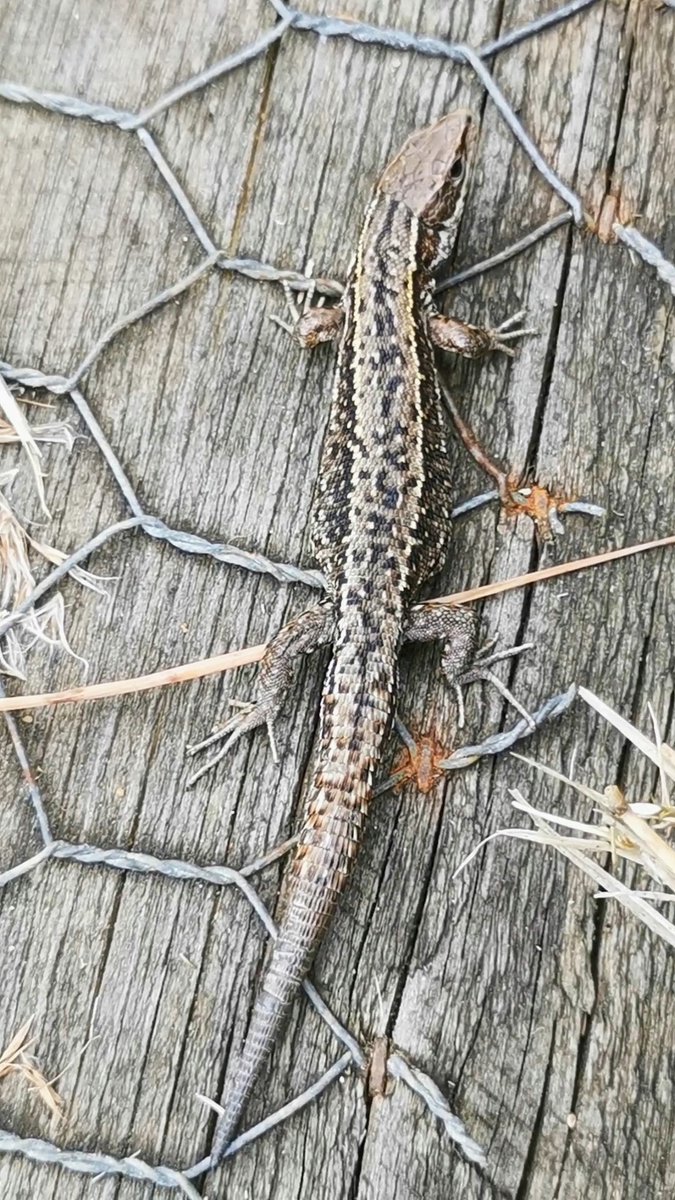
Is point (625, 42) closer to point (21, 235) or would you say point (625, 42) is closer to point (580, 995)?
point (21, 235)

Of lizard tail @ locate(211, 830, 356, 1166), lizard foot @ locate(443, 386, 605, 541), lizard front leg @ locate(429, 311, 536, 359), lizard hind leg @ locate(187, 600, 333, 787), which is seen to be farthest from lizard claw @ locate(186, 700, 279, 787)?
lizard front leg @ locate(429, 311, 536, 359)

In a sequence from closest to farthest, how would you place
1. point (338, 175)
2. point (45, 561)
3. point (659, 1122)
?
point (659, 1122)
point (45, 561)
point (338, 175)

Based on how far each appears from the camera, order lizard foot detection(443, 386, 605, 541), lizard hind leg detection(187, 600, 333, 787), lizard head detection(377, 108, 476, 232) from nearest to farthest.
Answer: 1. lizard hind leg detection(187, 600, 333, 787)
2. lizard foot detection(443, 386, 605, 541)
3. lizard head detection(377, 108, 476, 232)

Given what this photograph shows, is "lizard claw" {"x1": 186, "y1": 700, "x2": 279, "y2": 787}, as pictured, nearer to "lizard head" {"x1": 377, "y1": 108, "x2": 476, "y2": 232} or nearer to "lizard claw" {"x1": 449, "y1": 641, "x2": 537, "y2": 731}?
"lizard claw" {"x1": 449, "y1": 641, "x2": 537, "y2": 731}

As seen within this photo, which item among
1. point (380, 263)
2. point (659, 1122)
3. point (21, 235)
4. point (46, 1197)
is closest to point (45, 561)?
point (21, 235)

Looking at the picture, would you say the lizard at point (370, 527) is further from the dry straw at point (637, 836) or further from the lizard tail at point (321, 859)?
the dry straw at point (637, 836)

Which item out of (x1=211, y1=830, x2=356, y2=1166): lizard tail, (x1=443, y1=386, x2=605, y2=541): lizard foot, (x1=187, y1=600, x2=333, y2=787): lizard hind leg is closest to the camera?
(x1=211, y1=830, x2=356, y2=1166): lizard tail

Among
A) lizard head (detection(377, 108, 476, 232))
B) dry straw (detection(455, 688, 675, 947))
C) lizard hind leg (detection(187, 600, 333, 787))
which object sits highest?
lizard head (detection(377, 108, 476, 232))

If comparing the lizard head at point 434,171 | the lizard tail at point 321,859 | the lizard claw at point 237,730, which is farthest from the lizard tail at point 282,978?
the lizard head at point 434,171
